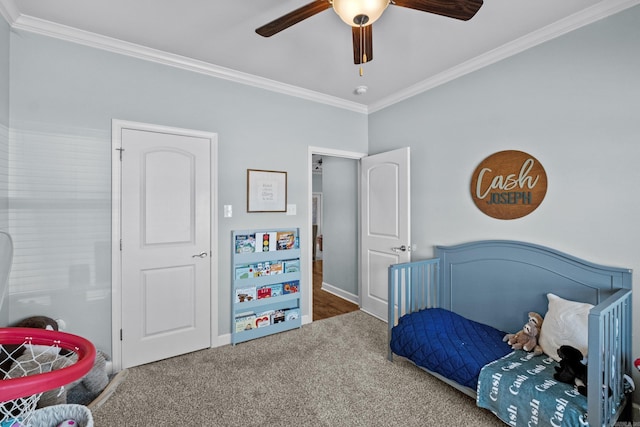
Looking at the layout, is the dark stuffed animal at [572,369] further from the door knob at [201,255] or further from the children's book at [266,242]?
the door knob at [201,255]

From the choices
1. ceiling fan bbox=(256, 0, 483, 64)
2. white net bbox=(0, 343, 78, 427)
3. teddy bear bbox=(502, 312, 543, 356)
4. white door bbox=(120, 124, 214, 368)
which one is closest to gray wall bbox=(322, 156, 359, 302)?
white door bbox=(120, 124, 214, 368)

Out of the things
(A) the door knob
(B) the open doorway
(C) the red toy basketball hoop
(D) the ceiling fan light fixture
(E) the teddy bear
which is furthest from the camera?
(B) the open doorway

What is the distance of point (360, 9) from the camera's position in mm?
1362

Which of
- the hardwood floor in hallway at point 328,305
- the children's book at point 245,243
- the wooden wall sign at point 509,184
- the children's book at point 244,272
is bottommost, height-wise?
the hardwood floor in hallway at point 328,305

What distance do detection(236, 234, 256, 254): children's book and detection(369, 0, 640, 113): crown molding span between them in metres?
2.24

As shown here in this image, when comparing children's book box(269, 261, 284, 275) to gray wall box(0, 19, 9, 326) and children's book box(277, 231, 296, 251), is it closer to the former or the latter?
children's book box(277, 231, 296, 251)

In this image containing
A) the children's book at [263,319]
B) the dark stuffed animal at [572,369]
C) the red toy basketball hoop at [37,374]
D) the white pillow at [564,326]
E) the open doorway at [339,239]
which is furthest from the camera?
the open doorway at [339,239]

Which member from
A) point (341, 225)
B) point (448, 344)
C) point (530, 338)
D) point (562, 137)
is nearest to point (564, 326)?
point (530, 338)

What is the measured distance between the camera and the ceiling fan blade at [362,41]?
1.63 m

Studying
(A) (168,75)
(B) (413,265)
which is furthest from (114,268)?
(B) (413,265)

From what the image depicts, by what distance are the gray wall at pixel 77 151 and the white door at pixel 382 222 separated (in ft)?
5.50

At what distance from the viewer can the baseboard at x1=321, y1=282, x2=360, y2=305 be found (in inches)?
163

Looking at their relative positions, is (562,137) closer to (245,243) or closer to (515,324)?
(515,324)

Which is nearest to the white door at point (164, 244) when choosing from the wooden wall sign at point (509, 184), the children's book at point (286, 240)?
the children's book at point (286, 240)
